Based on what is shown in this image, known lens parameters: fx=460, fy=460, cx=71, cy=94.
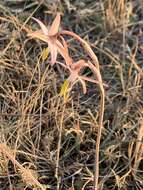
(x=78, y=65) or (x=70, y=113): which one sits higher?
(x=78, y=65)

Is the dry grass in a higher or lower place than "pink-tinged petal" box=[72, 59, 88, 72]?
lower

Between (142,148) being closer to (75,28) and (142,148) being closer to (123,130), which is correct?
(123,130)

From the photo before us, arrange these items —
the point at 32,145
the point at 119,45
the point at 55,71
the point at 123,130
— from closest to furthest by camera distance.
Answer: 1. the point at 32,145
2. the point at 123,130
3. the point at 55,71
4. the point at 119,45

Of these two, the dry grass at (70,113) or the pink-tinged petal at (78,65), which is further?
the dry grass at (70,113)

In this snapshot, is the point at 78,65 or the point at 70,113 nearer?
the point at 78,65

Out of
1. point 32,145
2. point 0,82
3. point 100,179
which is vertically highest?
point 0,82

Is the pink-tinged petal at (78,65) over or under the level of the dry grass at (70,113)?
over

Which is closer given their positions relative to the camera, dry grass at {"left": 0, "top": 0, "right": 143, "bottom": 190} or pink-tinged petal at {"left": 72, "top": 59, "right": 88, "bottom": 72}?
pink-tinged petal at {"left": 72, "top": 59, "right": 88, "bottom": 72}

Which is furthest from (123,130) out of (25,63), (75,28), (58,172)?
(75,28)
